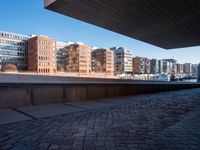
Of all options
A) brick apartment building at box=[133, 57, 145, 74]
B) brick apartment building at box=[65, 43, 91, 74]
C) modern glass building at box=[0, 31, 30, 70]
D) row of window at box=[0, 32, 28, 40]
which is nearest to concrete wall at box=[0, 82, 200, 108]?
brick apartment building at box=[65, 43, 91, 74]

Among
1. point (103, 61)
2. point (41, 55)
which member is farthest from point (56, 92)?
point (103, 61)

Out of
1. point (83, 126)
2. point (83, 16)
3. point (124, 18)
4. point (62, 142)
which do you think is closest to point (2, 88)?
point (83, 126)

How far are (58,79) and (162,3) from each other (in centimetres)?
644

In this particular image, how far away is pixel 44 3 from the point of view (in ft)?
30.1

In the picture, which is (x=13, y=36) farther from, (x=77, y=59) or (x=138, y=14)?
(x=138, y=14)

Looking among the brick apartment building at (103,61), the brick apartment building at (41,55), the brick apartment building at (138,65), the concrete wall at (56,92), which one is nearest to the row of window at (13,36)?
the brick apartment building at (41,55)

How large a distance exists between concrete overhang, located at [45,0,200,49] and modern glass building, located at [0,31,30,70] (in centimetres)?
9905

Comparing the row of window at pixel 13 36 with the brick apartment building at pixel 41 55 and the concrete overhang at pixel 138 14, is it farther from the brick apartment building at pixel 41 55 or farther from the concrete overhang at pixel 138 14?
the concrete overhang at pixel 138 14

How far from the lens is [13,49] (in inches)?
4003

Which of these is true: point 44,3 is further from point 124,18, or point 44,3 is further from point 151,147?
point 151,147

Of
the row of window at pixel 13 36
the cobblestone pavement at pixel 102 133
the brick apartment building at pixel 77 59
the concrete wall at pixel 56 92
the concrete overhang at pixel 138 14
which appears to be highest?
the row of window at pixel 13 36

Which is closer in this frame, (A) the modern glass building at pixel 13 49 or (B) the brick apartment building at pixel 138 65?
(A) the modern glass building at pixel 13 49

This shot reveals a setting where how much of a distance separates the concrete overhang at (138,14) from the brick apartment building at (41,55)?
8683 centimetres

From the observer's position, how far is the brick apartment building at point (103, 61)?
130 metres
